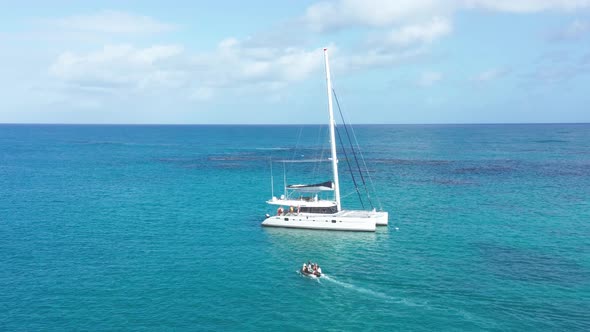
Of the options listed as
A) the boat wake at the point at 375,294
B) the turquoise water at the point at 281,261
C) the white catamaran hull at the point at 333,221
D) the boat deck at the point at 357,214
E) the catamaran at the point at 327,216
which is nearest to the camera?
the turquoise water at the point at 281,261

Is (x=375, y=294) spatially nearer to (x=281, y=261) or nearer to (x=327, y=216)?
(x=281, y=261)

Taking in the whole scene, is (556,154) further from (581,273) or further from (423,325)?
(423,325)

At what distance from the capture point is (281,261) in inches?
2000

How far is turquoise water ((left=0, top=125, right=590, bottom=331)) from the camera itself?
124 feet

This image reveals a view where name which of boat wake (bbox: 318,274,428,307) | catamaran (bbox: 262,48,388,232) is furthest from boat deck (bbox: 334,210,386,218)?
boat wake (bbox: 318,274,428,307)

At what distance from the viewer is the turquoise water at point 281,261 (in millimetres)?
37688

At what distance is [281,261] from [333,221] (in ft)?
44.7

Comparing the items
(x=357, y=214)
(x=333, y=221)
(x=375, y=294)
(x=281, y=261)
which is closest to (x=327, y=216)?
(x=333, y=221)

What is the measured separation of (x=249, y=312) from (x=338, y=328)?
24.9 feet

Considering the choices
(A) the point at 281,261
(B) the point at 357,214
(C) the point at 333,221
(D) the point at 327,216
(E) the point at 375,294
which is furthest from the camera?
(B) the point at 357,214

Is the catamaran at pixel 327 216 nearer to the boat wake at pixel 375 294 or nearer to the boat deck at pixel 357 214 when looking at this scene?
the boat deck at pixel 357 214

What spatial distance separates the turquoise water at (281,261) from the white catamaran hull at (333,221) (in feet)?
4.37

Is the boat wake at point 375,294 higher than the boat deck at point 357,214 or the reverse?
the reverse

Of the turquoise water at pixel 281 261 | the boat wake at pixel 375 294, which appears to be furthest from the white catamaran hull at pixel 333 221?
the boat wake at pixel 375 294
